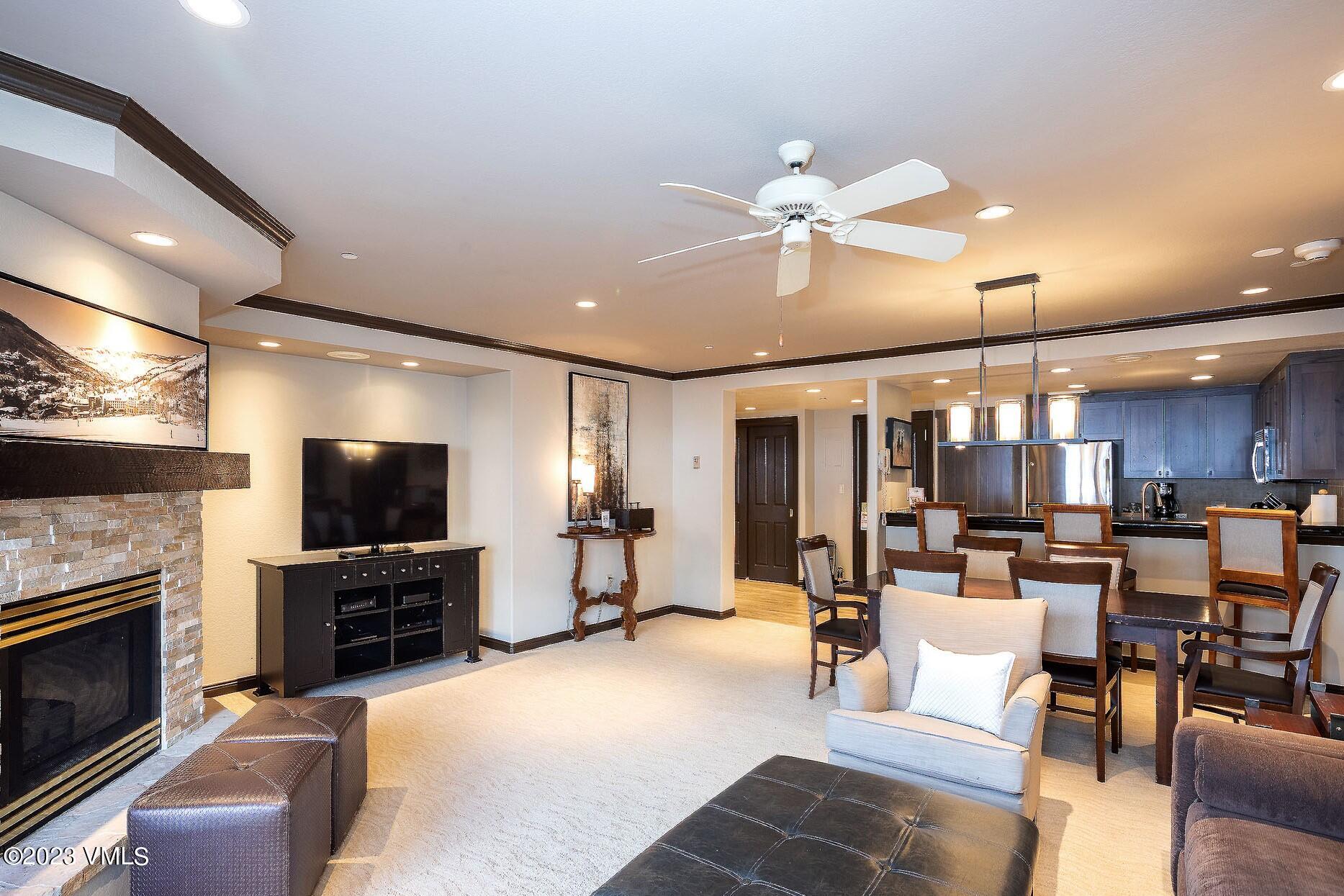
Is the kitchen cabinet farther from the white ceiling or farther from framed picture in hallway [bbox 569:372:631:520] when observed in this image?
framed picture in hallway [bbox 569:372:631:520]

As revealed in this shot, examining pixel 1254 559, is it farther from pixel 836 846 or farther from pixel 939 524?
pixel 836 846

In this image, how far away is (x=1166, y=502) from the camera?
285 inches

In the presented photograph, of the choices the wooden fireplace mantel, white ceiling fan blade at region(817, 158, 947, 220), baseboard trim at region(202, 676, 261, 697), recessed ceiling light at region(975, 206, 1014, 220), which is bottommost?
baseboard trim at region(202, 676, 261, 697)

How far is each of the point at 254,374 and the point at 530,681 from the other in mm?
2809

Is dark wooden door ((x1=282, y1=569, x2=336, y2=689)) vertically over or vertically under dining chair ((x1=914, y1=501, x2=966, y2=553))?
under

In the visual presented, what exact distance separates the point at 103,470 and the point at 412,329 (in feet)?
9.26

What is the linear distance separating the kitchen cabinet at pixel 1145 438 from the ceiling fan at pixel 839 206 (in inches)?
245

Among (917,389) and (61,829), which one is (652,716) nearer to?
(61,829)

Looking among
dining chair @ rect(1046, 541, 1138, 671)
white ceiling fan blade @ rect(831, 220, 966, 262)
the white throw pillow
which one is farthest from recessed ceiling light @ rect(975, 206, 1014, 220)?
dining chair @ rect(1046, 541, 1138, 671)

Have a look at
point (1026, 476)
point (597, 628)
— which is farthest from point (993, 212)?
point (1026, 476)

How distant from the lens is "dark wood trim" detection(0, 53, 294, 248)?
1.83 metres

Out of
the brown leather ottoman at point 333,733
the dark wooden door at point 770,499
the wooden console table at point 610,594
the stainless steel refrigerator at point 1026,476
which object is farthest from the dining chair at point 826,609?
the dark wooden door at point 770,499

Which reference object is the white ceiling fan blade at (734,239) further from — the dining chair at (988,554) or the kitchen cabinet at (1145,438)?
the kitchen cabinet at (1145,438)

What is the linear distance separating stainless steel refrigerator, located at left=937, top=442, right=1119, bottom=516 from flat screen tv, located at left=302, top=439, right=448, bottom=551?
574 cm
